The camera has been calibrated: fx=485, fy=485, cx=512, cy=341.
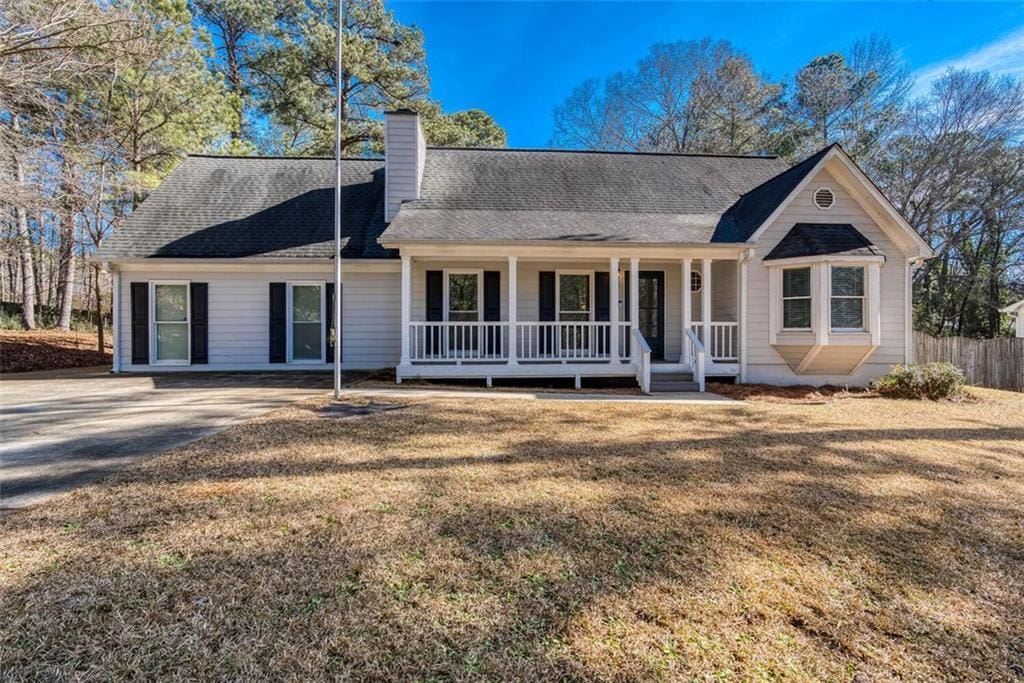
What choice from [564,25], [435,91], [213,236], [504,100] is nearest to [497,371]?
[213,236]

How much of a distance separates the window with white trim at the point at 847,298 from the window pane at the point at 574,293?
507 centimetres

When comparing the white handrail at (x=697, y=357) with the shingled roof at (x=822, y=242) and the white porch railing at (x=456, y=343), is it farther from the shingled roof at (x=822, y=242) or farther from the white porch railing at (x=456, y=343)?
the white porch railing at (x=456, y=343)

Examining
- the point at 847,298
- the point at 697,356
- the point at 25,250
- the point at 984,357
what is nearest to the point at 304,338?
the point at 697,356

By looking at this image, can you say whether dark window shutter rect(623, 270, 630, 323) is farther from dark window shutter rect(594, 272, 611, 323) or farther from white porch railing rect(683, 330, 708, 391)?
white porch railing rect(683, 330, 708, 391)

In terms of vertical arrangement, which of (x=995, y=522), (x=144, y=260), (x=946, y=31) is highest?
(x=946, y=31)

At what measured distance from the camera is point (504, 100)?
26469 millimetres

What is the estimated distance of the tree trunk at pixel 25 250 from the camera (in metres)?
11.6

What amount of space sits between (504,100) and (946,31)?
18.3 metres

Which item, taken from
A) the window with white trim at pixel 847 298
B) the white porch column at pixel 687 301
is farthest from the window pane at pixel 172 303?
the window with white trim at pixel 847 298

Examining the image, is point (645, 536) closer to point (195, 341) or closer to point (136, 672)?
point (136, 672)

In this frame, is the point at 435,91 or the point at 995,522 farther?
the point at 435,91

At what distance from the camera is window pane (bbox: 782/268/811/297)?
32.5 feet

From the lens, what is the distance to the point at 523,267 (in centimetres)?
1173

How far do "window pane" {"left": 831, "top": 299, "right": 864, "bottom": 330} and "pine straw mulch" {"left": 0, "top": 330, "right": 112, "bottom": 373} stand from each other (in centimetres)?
1899
